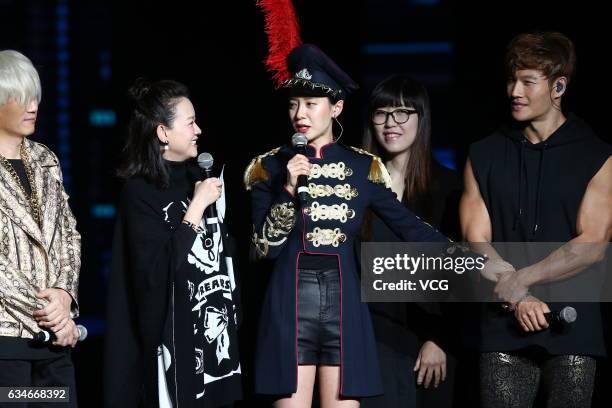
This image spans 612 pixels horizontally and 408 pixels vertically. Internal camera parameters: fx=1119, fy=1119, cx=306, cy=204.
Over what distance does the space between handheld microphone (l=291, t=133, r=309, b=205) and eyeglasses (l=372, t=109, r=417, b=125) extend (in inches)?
24.8

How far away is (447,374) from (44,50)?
3106 mm

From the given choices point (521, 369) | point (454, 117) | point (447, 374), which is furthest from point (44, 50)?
point (521, 369)

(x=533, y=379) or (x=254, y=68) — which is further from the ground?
(x=254, y=68)

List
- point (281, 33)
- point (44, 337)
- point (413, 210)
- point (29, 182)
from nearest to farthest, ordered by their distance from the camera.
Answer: point (44, 337)
point (29, 182)
point (281, 33)
point (413, 210)

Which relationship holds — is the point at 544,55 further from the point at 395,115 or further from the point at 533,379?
the point at 533,379

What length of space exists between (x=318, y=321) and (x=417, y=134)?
951mm

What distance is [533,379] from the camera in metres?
3.70

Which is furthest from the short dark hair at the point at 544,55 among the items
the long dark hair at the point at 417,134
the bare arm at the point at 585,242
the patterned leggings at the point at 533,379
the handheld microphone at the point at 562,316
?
the patterned leggings at the point at 533,379

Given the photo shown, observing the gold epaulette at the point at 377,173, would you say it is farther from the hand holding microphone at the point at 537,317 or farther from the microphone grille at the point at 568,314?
the microphone grille at the point at 568,314

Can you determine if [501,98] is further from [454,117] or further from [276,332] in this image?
[276,332]

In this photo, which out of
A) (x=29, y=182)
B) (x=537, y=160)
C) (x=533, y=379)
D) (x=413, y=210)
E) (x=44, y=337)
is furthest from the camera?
(x=413, y=210)

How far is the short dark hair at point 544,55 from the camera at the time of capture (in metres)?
3.79

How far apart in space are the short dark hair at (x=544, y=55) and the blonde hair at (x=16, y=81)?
160 centimetres

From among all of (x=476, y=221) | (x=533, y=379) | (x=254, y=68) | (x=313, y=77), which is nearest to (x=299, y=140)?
(x=313, y=77)
